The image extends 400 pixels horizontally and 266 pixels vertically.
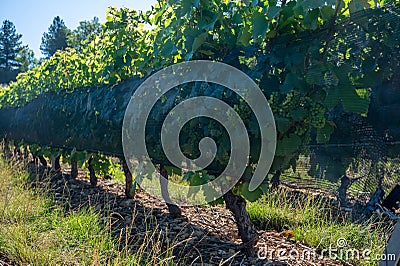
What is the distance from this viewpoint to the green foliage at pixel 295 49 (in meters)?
1.86

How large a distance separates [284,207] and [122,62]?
2.03 meters

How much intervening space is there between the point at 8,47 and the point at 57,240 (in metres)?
40.0

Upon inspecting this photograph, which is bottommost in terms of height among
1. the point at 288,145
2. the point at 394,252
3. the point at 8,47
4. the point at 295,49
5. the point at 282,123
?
the point at 394,252

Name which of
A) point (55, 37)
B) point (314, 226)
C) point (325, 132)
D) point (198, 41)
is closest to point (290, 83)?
point (325, 132)

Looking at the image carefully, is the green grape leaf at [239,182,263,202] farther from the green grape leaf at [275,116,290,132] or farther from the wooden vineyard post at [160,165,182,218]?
the wooden vineyard post at [160,165,182,218]

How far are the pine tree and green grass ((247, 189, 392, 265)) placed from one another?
126 ft

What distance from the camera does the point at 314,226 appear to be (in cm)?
323

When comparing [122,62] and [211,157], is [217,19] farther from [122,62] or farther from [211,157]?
[122,62]

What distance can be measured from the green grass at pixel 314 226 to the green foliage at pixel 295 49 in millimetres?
911

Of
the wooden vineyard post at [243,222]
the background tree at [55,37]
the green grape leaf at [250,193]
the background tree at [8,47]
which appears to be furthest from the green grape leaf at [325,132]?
the background tree at [8,47]

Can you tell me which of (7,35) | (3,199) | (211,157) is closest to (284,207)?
(211,157)

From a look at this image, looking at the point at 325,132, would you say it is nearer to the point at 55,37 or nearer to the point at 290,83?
the point at 290,83

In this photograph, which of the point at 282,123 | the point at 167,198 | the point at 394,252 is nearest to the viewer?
the point at 394,252

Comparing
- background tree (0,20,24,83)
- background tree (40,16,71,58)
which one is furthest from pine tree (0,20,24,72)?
background tree (40,16,71,58)
